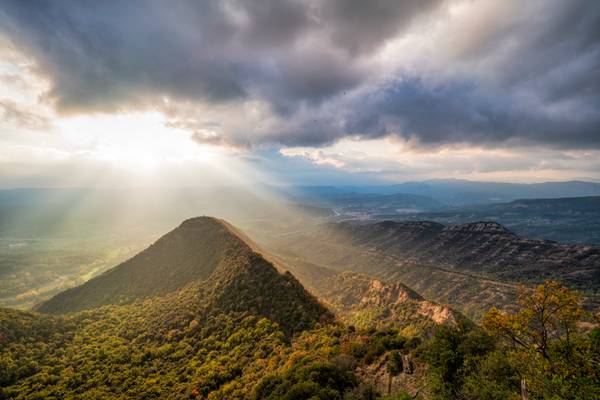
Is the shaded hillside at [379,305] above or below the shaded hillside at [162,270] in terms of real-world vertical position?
below

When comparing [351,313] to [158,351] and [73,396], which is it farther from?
[73,396]

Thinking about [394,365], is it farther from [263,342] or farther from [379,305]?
[379,305]

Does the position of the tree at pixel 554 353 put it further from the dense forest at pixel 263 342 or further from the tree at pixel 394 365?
the tree at pixel 394 365

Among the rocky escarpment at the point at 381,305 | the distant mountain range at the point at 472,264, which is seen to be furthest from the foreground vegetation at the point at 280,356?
the distant mountain range at the point at 472,264

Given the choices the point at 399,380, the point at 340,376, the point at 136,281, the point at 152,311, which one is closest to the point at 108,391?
the point at 152,311

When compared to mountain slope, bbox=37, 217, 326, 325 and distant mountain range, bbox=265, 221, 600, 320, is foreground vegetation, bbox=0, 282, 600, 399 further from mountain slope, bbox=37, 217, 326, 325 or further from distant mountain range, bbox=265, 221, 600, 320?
distant mountain range, bbox=265, 221, 600, 320

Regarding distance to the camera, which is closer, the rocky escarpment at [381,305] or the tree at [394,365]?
the tree at [394,365]

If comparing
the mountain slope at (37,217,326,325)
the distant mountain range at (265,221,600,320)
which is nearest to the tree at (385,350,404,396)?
the mountain slope at (37,217,326,325)

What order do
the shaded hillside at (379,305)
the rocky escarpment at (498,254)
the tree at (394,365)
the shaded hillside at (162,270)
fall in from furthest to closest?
the rocky escarpment at (498,254), the shaded hillside at (162,270), the shaded hillside at (379,305), the tree at (394,365)

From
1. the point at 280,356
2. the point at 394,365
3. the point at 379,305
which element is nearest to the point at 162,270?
the point at 280,356
